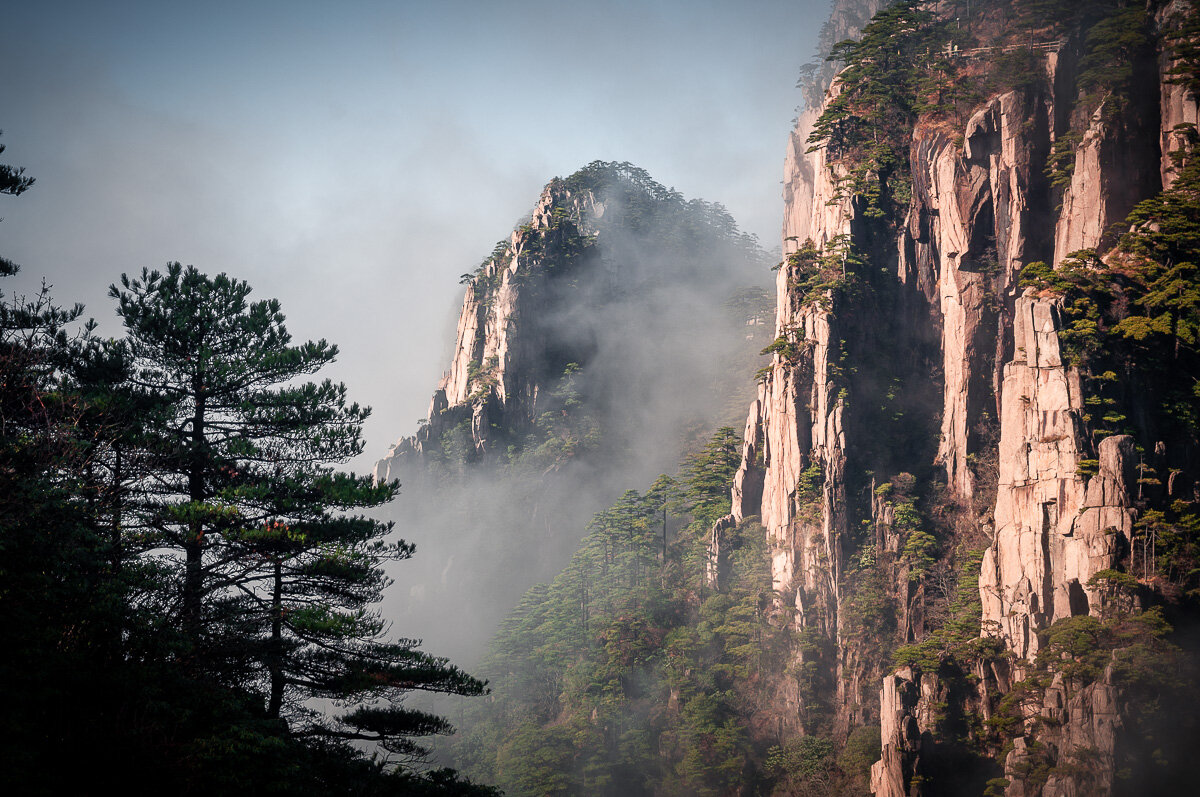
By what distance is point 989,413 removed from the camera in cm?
4512

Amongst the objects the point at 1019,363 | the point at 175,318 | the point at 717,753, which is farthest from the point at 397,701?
the point at 1019,363

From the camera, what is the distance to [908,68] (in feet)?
180

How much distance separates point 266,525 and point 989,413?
4383cm

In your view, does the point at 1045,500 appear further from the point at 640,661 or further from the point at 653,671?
the point at 640,661

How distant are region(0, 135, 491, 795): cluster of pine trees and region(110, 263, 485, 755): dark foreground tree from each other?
52 millimetres

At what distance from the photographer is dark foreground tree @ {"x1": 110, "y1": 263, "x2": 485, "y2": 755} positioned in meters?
15.5

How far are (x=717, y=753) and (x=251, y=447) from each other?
123ft

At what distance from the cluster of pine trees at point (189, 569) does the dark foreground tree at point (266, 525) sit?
0.17ft

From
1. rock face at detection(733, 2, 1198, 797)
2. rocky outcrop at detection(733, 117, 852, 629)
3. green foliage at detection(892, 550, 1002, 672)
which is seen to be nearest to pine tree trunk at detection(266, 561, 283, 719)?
rock face at detection(733, 2, 1198, 797)

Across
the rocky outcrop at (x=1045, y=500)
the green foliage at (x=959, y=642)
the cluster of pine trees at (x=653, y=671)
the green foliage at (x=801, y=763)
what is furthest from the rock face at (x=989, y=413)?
the cluster of pine trees at (x=653, y=671)

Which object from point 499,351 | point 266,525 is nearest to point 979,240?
point 266,525

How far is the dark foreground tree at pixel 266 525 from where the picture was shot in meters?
15.5

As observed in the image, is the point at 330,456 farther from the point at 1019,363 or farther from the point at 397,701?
the point at 1019,363

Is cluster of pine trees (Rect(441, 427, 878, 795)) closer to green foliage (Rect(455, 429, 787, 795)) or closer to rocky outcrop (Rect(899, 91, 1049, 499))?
green foliage (Rect(455, 429, 787, 795))
